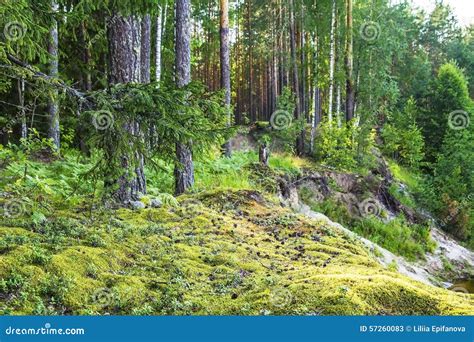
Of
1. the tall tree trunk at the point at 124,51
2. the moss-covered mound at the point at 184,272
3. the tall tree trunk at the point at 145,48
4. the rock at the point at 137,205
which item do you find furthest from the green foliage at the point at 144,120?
the tall tree trunk at the point at 145,48

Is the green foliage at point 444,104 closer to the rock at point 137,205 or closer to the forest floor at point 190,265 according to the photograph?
the forest floor at point 190,265

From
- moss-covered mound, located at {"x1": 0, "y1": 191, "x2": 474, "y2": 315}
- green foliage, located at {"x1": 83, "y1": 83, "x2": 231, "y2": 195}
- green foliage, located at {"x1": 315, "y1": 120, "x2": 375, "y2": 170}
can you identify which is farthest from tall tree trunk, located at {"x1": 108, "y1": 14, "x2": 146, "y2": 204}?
green foliage, located at {"x1": 315, "y1": 120, "x2": 375, "y2": 170}

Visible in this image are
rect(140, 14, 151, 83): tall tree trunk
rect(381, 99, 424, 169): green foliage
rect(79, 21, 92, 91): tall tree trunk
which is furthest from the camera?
rect(381, 99, 424, 169): green foliage

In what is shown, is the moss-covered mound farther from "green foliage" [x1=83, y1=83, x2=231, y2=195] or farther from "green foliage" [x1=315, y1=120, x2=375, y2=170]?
"green foliage" [x1=315, y1=120, x2=375, y2=170]

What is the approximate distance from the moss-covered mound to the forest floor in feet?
0.04

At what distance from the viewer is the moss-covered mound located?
13.7 ft

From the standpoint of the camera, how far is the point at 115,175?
559cm

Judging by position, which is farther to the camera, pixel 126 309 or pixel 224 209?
pixel 224 209

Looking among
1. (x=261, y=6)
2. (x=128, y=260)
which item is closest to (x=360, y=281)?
(x=128, y=260)

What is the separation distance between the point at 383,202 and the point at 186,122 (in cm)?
1448

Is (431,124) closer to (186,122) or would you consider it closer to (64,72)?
(64,72)

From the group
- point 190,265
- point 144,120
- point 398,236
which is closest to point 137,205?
point 190,265

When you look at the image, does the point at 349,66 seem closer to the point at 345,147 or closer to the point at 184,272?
the point at 345,147

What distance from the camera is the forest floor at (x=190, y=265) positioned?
420cm
